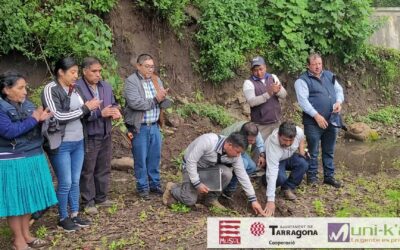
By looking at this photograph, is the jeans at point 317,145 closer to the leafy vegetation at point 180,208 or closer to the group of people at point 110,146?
the group of people at point 110,146

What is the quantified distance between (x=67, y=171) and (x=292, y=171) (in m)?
2.89

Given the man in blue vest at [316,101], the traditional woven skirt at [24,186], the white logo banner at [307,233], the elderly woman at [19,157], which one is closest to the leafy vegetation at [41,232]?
the elderly woman at [19,157]

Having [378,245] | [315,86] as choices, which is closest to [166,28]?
[315,86]

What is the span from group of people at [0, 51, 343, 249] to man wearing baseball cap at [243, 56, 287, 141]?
0.05 ft

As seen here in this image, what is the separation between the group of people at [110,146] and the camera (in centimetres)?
483

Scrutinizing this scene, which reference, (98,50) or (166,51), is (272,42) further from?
(98,50)

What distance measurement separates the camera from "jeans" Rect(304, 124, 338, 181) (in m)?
6.79

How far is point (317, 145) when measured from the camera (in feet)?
22.4

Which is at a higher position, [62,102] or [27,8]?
[27,8]

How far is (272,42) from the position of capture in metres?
11.5

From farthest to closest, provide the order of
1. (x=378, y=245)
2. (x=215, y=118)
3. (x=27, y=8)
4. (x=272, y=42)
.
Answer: (x=272, y=42) → (x=215, y=118) → (x=27, y=8) → (x=378, y=245)

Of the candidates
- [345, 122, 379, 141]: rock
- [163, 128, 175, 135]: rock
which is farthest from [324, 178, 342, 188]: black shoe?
[345, 122, 379, 141]: rock

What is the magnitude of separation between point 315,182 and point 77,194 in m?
3.41

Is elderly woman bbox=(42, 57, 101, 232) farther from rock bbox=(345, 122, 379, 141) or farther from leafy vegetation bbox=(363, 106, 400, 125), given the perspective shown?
leafy vegetation bbox=(363, 106, 400, 125)
